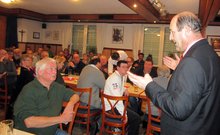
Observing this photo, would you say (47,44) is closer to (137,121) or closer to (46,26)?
(46,26)

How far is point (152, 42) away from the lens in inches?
388

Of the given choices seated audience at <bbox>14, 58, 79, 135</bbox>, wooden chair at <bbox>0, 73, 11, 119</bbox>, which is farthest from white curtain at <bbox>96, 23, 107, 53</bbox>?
seated audience at <bbox>14, 58, 79, 135</bbox>

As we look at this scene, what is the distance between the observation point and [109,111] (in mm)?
3500

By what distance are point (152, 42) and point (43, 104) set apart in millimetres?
8213

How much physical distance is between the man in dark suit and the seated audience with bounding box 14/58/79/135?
0.93 metres

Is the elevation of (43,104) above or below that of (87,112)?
above

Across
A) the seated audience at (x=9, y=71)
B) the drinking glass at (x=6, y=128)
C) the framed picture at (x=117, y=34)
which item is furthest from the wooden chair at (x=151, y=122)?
the framed picture at (x=117, y=34)

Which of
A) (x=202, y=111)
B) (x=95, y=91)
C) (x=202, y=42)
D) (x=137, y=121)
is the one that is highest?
(x=202, y=42)

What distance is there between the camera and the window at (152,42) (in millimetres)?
9758

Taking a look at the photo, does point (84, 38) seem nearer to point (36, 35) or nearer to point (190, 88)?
point (36, 35)

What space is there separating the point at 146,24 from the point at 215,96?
8671 mm

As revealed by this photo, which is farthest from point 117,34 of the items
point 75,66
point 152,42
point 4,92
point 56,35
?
point 4,92

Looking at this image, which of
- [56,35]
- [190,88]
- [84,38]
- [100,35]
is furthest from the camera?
[56,35]

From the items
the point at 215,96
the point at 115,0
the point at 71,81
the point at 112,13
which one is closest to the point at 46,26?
the point at 112,13
